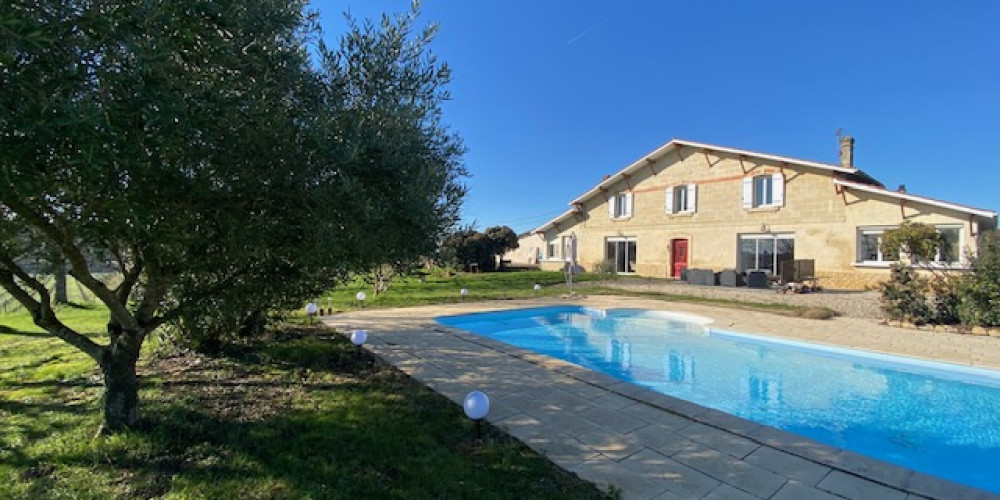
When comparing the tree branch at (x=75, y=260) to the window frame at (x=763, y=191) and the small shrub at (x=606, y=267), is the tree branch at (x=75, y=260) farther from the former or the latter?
the window frame at (x=763, y=191)

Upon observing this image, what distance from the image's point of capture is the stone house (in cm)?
1784

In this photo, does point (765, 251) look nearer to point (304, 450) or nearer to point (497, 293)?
point (497, 293)

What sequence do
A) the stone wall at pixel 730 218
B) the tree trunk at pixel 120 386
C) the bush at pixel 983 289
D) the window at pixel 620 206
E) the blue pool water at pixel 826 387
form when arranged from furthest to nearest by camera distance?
the window at pixel 620 206, the stone wall at pixel 730 218, the bush at pixel 983 289, the blue pool water at pixel 826 387, the tree trunk at pixel 120 386

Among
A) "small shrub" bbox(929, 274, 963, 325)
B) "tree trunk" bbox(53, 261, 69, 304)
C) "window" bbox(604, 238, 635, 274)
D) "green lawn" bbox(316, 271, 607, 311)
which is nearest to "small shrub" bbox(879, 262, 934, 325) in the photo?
"small shrub" bbox(929, 274, 963, 325)

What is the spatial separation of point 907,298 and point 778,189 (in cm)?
1070

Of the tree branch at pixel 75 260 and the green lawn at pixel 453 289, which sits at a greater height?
the tree branch at pixel 75 260

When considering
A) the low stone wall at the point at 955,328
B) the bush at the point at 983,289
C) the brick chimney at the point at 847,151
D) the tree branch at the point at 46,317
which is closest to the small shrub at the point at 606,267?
the brick chimney at the point at 847,151

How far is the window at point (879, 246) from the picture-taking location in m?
16.3

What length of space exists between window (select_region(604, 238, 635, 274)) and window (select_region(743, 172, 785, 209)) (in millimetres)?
6944

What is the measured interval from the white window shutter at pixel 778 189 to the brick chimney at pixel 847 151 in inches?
97.0

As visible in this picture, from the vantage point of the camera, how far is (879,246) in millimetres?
16469

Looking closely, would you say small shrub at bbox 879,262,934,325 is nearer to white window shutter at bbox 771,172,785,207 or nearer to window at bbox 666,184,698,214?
white window shutter at bbox 771,172,785,207

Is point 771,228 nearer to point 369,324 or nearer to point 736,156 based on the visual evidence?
point 736,156

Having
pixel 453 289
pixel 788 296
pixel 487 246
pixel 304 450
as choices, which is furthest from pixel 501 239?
pixel 304 450
